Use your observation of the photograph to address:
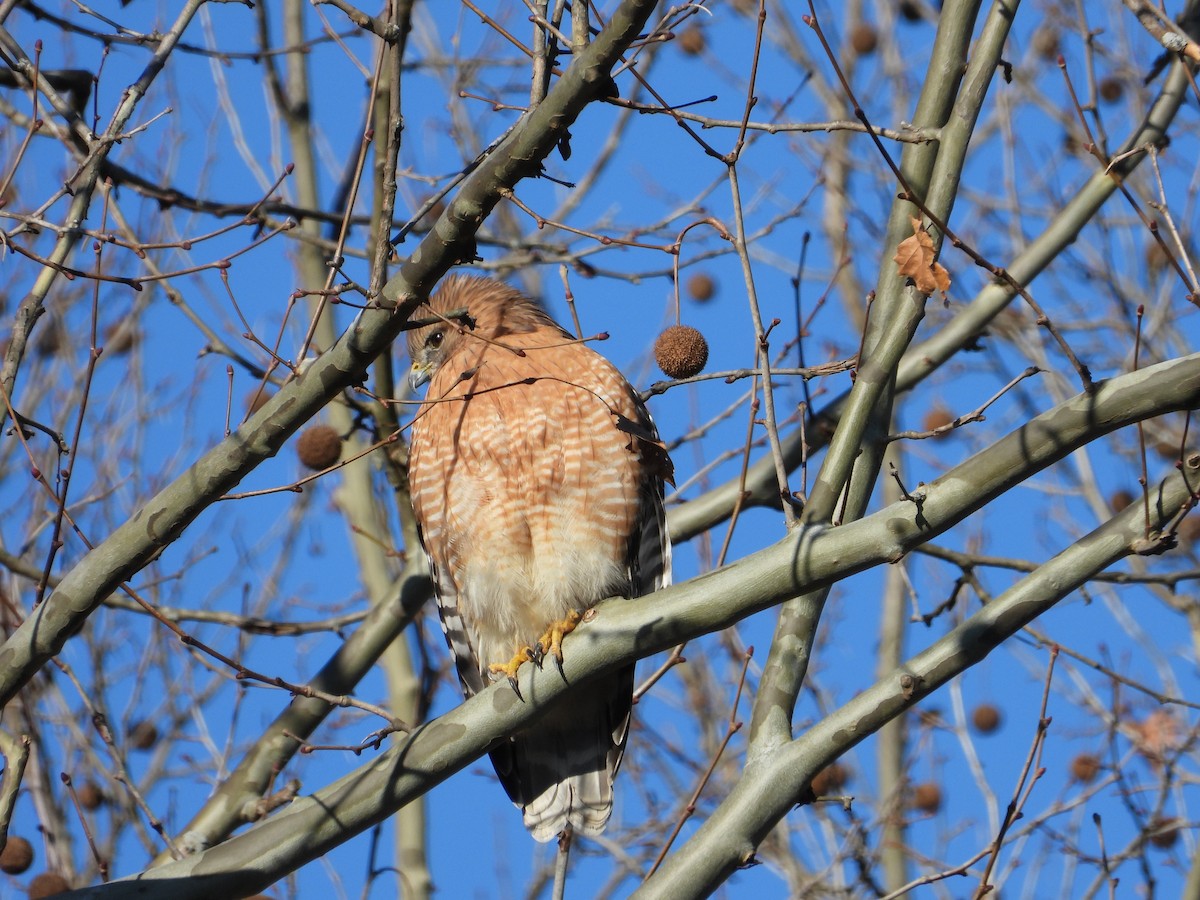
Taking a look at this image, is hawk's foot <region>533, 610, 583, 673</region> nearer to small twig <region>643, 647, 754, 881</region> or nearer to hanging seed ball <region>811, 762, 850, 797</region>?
small twig <region>643, 647, 754, 881</region>

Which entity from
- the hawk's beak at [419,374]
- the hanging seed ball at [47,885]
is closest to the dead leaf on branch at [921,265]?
the hawk's beak at [419,374]

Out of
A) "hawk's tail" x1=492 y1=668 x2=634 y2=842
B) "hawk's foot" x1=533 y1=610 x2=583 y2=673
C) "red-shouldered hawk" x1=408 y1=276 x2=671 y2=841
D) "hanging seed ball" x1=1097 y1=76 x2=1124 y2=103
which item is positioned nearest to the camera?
"hawk's foot" x1=533 y1=610 x2=583 y2=673

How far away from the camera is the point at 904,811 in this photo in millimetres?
7316

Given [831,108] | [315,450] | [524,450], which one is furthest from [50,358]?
[831,108]

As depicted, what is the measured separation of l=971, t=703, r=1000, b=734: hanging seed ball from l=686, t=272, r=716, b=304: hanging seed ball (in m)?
2.78

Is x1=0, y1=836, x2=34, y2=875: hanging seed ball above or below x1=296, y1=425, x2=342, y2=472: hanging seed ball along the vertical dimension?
below

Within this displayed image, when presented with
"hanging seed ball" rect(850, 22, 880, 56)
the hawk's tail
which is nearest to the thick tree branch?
the hawk's tail

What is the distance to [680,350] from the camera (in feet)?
12.0

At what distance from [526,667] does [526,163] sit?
1395 millimetres

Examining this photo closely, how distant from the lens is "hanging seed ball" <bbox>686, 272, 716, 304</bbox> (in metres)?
8.09

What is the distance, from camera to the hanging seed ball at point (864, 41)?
→ 9773mm

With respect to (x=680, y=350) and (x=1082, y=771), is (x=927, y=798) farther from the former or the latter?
(x=680, y=350)

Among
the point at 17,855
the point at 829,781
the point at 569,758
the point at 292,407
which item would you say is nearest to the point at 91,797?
the point at 17,855

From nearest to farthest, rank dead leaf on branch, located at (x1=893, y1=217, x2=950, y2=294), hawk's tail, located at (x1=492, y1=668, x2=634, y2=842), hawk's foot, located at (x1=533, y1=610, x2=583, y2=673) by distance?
1. dead leaf on branch, located at (x1=893, y1=217, x2=950, y2=294)
2. hawk's foot, located at (x1=533, y1=610, x2=583, y2=673)
3. hawk's tail, located at (x1=492, y1=668, x2=634, y2=842)
